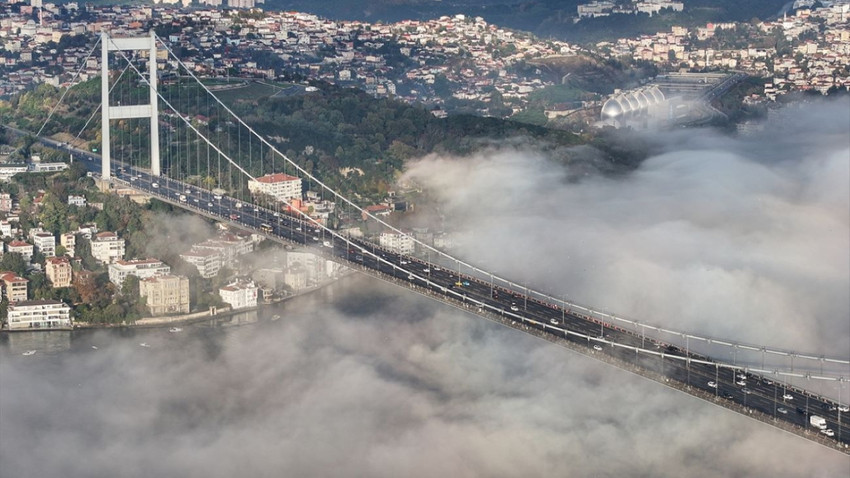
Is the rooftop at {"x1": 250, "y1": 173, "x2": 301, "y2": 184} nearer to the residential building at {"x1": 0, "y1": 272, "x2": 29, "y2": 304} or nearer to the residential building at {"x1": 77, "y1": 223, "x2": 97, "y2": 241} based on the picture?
the residential building at {"x1": 77, "y1": 223, "x2": 97, "y2": 241}

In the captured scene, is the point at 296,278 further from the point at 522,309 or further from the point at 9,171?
the point at 9,171

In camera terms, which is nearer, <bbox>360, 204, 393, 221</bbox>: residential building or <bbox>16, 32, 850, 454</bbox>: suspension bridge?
<bbox>16, 32, 850, 454</bbox>: suspension bridge

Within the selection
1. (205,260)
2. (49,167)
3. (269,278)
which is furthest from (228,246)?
(49,167)

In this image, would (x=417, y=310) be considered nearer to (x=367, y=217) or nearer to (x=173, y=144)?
(x=367, y=217)

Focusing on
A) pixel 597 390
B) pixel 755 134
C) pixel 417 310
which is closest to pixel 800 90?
pixel 755 134

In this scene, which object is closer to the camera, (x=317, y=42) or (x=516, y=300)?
(x=516, y=300)

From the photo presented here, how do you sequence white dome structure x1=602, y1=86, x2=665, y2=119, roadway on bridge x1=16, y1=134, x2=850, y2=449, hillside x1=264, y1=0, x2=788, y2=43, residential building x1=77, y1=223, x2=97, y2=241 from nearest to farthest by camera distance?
1. roadway on bridge x1=16, y1=134, x2=850, y2=449
2. residential building x1=77, y1=223, x2=97, y2=241
3. white dome structure x1=602, y1=86, x2=665, y2=119
4. hillside x1=264, y1=0, x2=788, y2=43

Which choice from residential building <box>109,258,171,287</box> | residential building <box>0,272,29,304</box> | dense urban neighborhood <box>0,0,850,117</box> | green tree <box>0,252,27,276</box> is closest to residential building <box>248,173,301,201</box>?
residential building <box>109,258,171,287</box>
